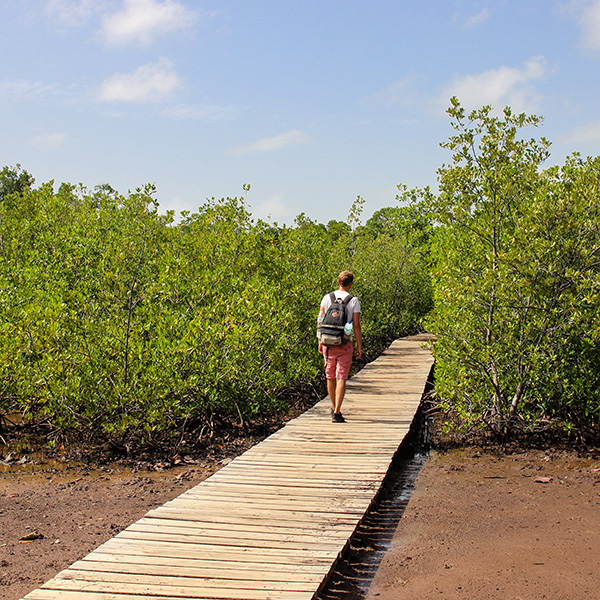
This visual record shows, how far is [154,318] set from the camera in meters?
8.70

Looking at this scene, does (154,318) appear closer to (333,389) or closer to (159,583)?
(333,389)

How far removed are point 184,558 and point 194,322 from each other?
4099 mm

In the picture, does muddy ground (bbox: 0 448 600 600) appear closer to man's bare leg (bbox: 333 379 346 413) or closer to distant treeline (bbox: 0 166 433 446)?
distant treeline (bbox: 0 166 433 446)

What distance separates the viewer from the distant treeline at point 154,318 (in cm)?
758

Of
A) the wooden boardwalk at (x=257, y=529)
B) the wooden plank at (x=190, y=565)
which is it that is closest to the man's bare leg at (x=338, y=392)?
the wooden boardwalk at (x=257, y=529)

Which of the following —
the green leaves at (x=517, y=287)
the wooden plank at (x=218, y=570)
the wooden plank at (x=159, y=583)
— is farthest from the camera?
the green leaves at (x=517, y=287)

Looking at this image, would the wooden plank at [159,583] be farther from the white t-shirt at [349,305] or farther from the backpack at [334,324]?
the white t-shirt at [349,305]

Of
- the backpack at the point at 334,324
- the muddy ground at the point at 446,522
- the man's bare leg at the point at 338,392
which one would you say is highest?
the backpack at the point at 334,324

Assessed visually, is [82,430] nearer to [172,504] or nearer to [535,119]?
[172,504]

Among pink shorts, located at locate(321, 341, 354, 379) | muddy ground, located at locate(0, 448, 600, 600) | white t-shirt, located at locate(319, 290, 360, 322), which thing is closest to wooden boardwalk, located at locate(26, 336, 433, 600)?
muddy ground, located at locate(0, 448, 600, 600)

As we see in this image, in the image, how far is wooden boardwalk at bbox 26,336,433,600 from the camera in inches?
153

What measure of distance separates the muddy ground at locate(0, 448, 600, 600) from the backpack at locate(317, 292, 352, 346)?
5.71 feet

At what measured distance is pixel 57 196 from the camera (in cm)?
1572

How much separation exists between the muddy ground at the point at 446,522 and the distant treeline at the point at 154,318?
80cm
